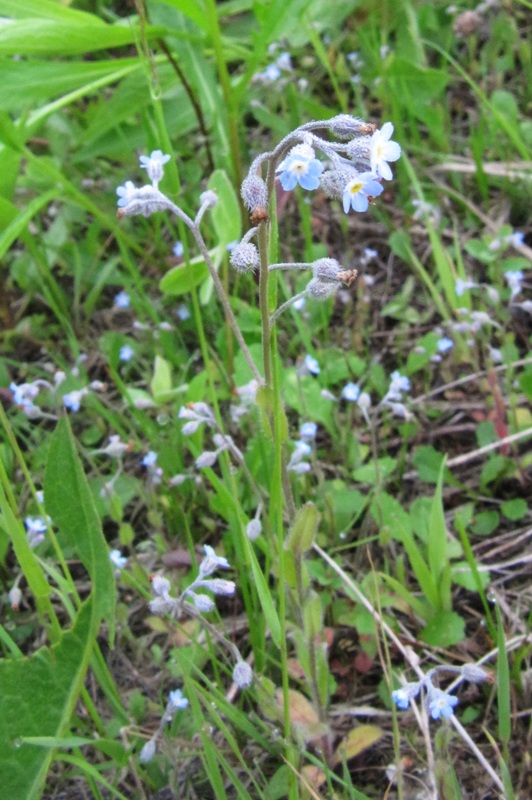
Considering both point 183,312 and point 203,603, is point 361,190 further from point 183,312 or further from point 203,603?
point 183,312

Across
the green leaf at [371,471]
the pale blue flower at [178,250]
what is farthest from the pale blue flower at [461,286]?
the pale blue flower at [178,250]

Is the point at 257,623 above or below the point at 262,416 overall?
below

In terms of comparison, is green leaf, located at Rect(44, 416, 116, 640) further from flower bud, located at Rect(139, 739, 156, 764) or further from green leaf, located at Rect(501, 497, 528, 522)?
green leaf, located at Rect(501, 497, 528, 522)

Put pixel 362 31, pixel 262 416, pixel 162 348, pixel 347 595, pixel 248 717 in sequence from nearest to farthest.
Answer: pixel 262 416, pixel 248 717, pixel 347 595, pixel 162 348, pixel 362 31

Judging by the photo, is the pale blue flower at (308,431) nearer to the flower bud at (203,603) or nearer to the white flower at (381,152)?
the flower bud at (203,603)

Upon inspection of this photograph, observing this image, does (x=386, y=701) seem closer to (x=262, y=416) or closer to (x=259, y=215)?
(x=262, y=416)

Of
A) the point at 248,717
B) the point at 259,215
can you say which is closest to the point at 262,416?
the point at 259,215

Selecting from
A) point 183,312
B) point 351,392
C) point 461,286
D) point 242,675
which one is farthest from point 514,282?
point 242,675

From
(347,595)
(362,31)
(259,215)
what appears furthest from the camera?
(362,31)
